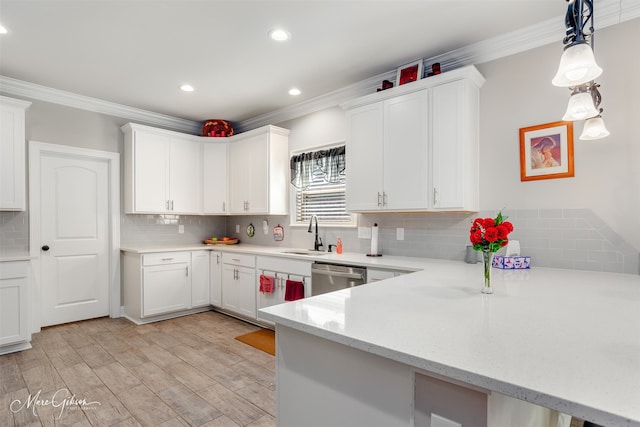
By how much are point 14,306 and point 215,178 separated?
268 cm

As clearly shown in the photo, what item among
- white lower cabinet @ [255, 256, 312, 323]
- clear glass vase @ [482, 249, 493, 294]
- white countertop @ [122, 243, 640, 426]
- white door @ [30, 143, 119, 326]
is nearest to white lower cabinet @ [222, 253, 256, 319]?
white lower cabinet @ [255, 256, 312, 323]

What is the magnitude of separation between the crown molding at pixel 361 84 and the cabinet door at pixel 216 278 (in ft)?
6.70

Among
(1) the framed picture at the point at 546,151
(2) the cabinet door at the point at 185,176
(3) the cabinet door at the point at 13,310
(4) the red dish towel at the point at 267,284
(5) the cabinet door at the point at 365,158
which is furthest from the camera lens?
(2) the cabinet door at the point at 185,176

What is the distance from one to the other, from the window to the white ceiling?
810 millimetres

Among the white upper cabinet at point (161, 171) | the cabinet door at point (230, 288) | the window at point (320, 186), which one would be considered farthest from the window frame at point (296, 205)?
the white upper cabinet at point (161, 171)

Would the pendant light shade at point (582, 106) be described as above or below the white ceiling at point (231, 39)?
below

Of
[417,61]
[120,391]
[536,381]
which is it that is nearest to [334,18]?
[417,61]

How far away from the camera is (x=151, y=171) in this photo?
4.53 m

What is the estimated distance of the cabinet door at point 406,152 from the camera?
303 centimetres

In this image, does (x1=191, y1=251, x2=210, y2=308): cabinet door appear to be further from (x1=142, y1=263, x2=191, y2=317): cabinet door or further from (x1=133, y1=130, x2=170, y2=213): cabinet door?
(x1=133, y1=130, x2=170, y2=213): cabinet door

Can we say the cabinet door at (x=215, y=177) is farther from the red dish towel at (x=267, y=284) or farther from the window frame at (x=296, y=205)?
the red dish towel at (x=267, y=284)

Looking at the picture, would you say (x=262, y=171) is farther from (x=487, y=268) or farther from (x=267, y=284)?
(x=487, y=268)

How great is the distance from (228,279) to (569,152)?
12.5ft

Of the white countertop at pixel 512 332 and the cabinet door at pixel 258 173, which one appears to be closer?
the white countertop at pixel 512 332
